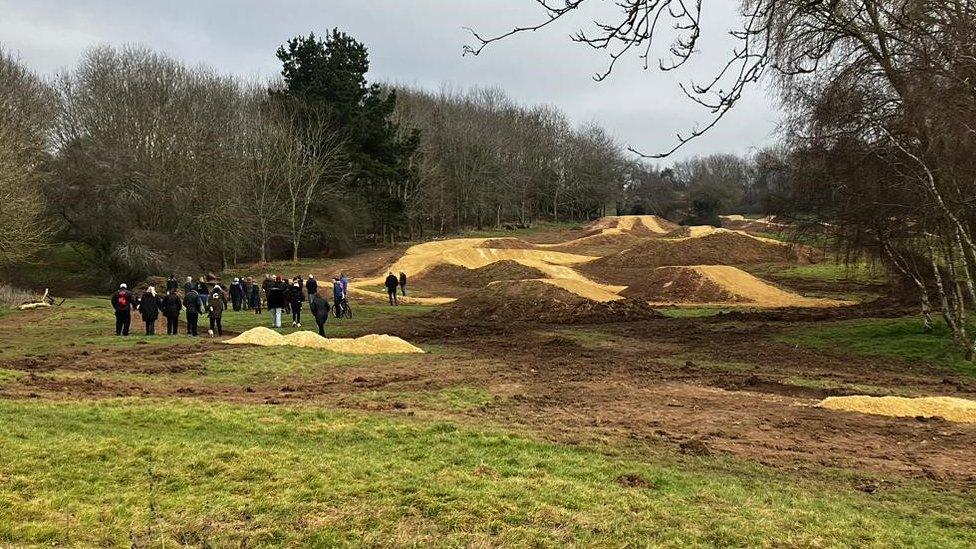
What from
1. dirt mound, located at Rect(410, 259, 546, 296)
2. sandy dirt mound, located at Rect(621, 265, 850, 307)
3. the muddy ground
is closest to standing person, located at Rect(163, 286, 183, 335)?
the muddy ground

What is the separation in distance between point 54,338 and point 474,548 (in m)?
19.2

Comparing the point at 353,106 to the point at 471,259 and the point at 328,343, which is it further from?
the point at 328,343

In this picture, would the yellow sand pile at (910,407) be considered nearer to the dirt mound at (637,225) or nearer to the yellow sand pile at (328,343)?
the yellow sand pile at (328,343)

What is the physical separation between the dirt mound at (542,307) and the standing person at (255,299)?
759 centimetres

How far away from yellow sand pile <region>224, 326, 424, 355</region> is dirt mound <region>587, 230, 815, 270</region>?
3171cm

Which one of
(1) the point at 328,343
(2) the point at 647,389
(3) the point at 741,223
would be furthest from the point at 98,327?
(3) the point at 741,223

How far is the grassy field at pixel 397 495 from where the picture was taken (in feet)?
17.6

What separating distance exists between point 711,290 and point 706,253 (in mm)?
15777

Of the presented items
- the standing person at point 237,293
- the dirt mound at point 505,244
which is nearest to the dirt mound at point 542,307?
the standing person at point 237,293

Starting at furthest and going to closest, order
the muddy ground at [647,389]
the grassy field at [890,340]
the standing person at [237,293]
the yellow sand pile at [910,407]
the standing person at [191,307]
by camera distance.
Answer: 1. the standing person at [237,293]
2. the standing person at [191,307]
3. the grassy field at [890,340]
4. the yellow sand pile at [910,407]
5. the muddy ground at [647,389]

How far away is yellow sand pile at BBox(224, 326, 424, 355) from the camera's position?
56.4 feet

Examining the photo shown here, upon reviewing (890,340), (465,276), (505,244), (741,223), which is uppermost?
(741,223)

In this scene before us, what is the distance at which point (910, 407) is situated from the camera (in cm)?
1098

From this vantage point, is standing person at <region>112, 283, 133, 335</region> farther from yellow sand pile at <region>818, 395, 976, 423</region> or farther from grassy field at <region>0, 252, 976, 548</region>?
yellow sand pile at <region>818, 395, 976, 423</region>
